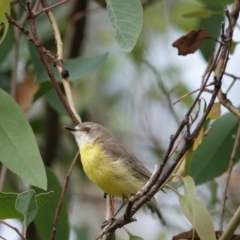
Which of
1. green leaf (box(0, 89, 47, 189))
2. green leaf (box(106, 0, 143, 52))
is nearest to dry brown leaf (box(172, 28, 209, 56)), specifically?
green leaf (box(106, 0, 143, 52))

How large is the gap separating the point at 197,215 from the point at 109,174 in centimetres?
112

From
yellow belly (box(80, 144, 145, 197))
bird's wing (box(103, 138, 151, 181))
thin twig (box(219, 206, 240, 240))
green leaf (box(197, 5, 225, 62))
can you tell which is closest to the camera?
thin twig (box(219, 206, 240, 240))

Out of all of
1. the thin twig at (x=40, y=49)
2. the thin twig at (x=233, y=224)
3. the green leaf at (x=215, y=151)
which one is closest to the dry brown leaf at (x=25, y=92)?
the thin twig at (x=40, y=49)

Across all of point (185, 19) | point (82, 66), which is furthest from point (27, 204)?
point (185, 19)

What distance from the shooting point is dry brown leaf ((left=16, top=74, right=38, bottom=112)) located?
295cm

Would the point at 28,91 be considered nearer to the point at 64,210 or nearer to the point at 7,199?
the point at 64,210

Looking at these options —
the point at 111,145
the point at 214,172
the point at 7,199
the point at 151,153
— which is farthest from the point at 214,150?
the point at 151,153

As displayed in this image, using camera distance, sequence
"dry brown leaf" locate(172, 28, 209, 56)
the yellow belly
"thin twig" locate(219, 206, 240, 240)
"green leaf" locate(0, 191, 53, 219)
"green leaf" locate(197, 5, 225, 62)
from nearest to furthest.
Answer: "thin twig" locate(219, 206, 240, 240), "green leaf" locate(0, 191, 53, 219), "dry brown leaf" locate(172, 28, 209, 56), the yellow belly, "green leaf" locate(197, 5, 225, 62)

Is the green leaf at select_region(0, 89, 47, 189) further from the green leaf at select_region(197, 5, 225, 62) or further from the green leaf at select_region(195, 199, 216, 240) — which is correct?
the green leaf at select_region(197, 5, 225, 62)

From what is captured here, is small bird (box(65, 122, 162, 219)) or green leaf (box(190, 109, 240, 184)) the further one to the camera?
small bird (box(65, 122, 162, 219))

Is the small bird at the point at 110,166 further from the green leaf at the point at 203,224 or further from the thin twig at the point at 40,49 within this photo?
the green leaf at the point at 203,224

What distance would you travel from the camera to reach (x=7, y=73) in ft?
11.4

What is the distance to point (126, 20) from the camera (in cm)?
194

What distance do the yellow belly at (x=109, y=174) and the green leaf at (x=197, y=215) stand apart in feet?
3.18
